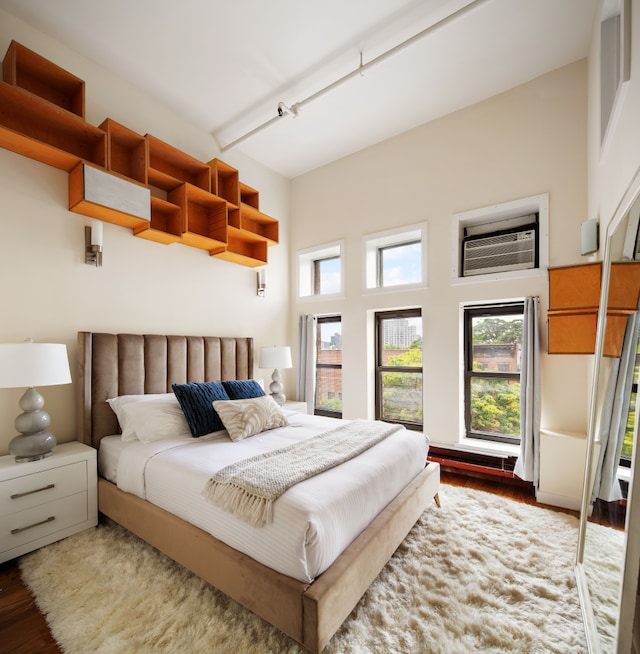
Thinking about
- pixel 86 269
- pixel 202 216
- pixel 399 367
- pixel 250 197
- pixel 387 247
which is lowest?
pixel 399 367

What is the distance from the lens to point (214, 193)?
345 cm

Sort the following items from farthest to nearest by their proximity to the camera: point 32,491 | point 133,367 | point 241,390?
point 241,390
point 133,367
point 32,491

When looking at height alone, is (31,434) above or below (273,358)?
below

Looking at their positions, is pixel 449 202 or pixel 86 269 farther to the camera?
pixel 449 202

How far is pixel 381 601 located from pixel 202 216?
351 cm

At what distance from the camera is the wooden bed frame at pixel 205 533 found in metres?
1.33

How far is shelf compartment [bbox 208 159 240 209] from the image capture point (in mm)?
3420

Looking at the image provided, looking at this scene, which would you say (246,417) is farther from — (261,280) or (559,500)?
(559,500)

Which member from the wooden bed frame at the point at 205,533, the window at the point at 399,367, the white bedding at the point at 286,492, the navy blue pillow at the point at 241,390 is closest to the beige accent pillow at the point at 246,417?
the white bedding at the point at 286,492

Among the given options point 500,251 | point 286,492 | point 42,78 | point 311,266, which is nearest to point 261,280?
point 311,266

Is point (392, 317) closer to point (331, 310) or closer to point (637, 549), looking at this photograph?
point (331, 310)

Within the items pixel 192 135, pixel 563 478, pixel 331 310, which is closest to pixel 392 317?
pixel 331 310

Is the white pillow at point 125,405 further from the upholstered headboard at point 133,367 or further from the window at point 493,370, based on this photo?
the window at point 493,370

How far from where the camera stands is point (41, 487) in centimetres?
207
